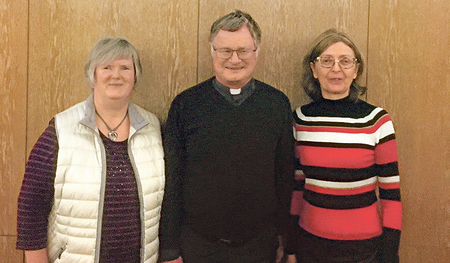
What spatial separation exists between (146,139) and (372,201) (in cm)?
116

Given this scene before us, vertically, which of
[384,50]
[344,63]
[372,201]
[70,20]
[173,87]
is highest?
[70,20]

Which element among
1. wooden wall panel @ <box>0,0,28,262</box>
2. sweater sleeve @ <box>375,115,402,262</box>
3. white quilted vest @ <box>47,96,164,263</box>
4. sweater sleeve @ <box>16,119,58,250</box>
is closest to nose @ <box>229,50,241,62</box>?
white quilted vest @ <box>47,96,164,263</box>

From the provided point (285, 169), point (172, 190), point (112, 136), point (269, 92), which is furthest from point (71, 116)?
point (285, 169)

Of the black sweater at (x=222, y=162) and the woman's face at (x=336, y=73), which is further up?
the woman's face at (x=336, y=73)

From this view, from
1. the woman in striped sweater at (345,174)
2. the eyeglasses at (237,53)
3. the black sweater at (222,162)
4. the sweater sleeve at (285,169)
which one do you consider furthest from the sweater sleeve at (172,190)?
the woman in striped sweater at (345,174)

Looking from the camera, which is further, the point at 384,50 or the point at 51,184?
the point at 384,50

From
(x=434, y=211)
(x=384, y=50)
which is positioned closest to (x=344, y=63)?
(x=384, y=50)

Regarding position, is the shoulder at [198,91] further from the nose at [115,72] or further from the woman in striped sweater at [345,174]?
the woman in striped sweater at [345,174]

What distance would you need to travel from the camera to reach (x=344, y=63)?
161 centimetres

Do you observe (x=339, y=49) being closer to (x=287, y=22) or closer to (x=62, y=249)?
(x=287, y=22)

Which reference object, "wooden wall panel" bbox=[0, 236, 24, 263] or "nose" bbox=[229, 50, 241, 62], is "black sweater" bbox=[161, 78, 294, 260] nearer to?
"nose" bbox=[229, 50, 241, 62]

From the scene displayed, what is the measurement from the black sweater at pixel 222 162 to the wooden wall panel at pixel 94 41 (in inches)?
16.4

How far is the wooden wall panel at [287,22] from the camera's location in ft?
6.32

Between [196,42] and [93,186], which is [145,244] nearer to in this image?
[93,186]
